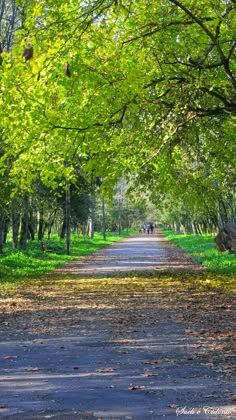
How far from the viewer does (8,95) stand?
37.9 ft

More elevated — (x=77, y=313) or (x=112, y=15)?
(x=112, y=15)

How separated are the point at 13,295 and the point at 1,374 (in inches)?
326

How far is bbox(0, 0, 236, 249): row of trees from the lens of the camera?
11055 millimetres

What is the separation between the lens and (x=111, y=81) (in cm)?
1394

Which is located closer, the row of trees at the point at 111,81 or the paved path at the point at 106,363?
the paved path at the point at 106,363

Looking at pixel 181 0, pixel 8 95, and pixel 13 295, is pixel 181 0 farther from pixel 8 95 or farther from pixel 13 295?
pixel 13 295

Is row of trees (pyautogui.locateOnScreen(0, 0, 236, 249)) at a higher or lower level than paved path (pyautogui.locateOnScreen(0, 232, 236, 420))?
higher

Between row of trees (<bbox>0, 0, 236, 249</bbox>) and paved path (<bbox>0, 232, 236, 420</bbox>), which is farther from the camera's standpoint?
row of trees (<bbox>0, 0, 236, 249</bbox>)

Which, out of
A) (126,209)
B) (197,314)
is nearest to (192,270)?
(197,314)

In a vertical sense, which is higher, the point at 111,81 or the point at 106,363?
the point at 111,81

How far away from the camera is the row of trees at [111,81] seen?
1105cm

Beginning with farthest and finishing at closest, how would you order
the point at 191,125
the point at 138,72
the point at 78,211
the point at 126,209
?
1. the point at 126,209
2. the point at 78,211
3. the point at 191,125
4. the point at 138,72

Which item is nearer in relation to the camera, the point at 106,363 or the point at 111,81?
the point at 106,363

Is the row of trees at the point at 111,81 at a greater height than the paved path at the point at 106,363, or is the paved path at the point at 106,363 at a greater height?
the row of trees at the point at 111,81
